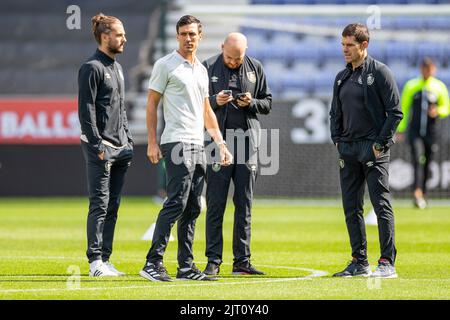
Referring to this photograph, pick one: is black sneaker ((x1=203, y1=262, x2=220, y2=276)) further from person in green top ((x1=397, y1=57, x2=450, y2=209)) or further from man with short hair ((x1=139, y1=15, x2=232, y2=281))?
person in green top ((x1=397, y1=57, x2=450, y2=209))

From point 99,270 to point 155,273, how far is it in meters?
0.78

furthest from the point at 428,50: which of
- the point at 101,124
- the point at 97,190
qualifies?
the point at 97,190

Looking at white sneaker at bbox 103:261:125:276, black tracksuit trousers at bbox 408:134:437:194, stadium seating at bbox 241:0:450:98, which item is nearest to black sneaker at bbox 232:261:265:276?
white sneaker at bbox 103:261:125:276

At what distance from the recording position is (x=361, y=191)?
9.52 meters

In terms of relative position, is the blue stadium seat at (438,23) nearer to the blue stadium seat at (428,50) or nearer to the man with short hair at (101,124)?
the blue stadium seat at (428,50)

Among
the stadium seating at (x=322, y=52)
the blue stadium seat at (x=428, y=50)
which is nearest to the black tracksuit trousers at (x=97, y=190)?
the stadium seating at (x=322, y=52)

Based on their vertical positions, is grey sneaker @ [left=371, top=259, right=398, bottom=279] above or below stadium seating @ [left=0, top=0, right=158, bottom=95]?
below

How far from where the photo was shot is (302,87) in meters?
23.2

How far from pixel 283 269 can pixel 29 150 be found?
504 inches

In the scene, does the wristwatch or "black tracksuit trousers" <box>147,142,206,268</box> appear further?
the wristwatch

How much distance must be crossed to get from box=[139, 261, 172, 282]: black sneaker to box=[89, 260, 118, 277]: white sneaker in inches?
22.0

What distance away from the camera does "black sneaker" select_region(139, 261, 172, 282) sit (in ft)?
28.2
